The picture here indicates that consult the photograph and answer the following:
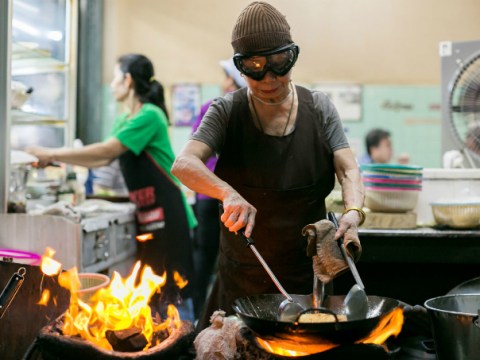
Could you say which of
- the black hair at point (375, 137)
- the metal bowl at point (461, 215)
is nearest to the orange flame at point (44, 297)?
the metal bowl at point (461, 215)

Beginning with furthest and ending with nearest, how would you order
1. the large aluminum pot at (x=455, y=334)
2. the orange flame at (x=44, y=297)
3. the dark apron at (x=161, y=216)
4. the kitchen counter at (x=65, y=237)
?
the dark apron at (x=161, y=216), the kitchen counter at (x=65, y=237), the orange flame at (x=44, y=297), the large aluminum pot at (x=455, y=334)

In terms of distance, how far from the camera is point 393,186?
3.05 m

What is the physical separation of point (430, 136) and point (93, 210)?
391cm

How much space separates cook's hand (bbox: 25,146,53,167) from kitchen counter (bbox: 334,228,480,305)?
6.08 feet

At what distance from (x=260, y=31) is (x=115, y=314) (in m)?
1.15

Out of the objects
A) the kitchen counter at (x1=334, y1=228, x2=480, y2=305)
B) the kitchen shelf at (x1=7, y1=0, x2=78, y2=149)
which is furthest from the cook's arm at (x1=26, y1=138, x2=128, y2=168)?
the kitchen counter at (x1=334, y1=228, x2=480, y2=305)

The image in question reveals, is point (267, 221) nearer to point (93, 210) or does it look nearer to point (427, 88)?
point (93, 210)

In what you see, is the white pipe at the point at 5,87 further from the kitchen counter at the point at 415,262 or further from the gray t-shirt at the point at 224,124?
the kitchen counter at the point at 415,262

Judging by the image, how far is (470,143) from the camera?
350cm

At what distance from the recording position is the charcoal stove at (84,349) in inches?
66.3

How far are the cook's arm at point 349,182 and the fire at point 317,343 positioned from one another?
402 millimetres

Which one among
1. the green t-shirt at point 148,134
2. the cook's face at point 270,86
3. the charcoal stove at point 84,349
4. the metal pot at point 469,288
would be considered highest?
the cook's face at point 270,86

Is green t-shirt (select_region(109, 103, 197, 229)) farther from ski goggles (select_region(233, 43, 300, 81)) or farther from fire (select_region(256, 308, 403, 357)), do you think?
fire (select_region(256, 308, 403, 357))

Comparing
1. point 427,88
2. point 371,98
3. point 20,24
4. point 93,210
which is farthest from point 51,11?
point 427,88
